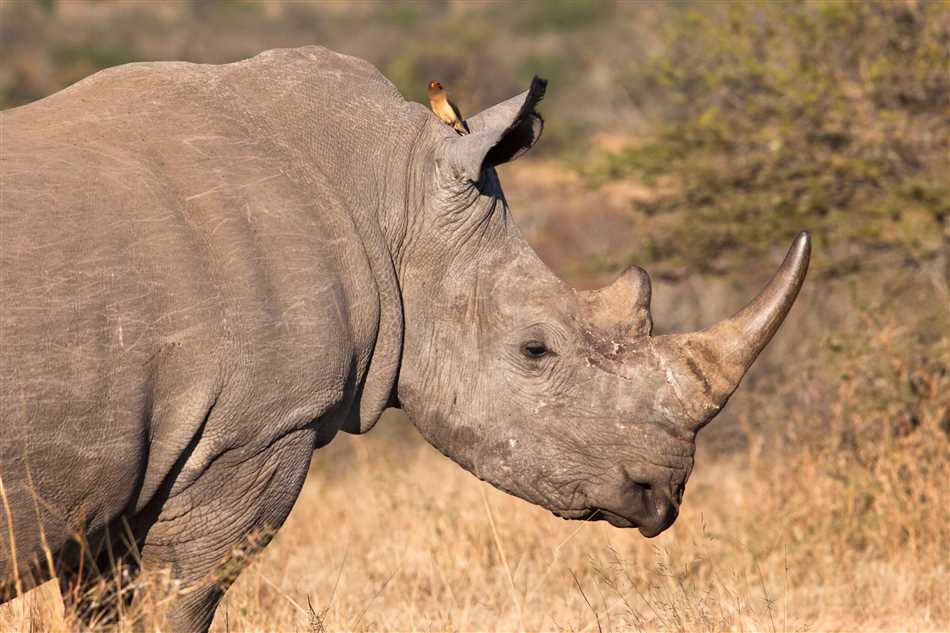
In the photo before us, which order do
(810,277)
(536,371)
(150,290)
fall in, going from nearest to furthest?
(150,290) → (536,371) → (810,277)

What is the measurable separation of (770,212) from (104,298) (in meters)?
6.00

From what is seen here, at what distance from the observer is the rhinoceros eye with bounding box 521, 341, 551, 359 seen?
498 cm

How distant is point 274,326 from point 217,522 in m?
0.58

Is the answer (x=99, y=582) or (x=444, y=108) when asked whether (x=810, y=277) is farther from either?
(x=99, y=582)

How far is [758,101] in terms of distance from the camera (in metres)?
9.10

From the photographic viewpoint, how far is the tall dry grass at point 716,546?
5988 millimetres

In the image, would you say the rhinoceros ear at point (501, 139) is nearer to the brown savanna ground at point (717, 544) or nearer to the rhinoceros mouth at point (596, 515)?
the rhinoceros mouth at point (596, 515)

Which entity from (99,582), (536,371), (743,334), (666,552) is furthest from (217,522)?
(666,552)

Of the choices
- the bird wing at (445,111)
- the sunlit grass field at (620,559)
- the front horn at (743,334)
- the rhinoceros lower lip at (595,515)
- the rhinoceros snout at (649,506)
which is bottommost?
the sunlit grass field at (620,559)

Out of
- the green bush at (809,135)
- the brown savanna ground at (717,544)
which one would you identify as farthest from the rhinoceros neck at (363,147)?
the green bush at (809,135)

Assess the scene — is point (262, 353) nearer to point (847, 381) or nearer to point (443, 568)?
point (443, 568)

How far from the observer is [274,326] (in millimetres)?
4145

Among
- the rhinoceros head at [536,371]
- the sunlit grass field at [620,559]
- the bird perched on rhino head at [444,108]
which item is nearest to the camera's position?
the rhinoceros head at [536,371]

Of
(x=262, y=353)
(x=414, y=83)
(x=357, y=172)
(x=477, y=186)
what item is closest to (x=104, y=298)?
(x=262, y=353)
